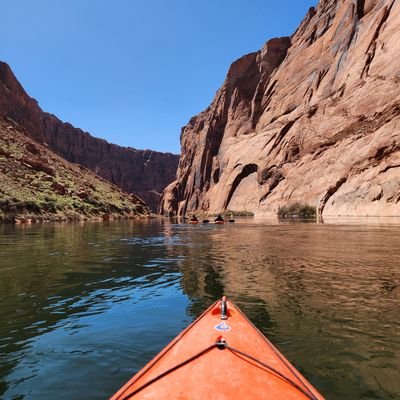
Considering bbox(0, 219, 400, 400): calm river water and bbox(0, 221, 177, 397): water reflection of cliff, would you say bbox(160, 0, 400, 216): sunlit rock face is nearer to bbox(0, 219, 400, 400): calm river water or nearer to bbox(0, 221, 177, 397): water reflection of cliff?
bbox(0, 219, 400, 400): calm river water

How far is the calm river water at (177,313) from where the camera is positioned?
17.9ft

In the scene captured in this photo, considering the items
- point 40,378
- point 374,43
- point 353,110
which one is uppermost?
point 374,43

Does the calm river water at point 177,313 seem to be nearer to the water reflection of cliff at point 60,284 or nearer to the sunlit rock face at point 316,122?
the water reflection of cliff at point 60,284

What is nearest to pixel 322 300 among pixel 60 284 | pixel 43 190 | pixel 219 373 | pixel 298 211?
pixel 219 373

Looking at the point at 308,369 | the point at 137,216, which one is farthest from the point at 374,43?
the point at 308,369

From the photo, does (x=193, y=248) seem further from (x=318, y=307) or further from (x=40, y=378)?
(x=40, y=378)

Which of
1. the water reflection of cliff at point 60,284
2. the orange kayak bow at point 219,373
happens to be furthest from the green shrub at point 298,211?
the orange kayak bow at point 219,373

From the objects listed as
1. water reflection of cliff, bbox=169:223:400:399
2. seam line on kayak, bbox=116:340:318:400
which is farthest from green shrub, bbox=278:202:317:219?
seam line on kayak, bbox=116:340:318:400

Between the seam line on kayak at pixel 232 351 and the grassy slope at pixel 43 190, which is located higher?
the grassy slope at pixel 43 190

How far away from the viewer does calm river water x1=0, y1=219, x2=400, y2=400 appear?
545 cm

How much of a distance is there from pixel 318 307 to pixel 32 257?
13990 millimetres

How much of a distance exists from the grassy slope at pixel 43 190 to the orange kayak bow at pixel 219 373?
167ft

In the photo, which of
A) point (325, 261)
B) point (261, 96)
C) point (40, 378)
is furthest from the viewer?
point (261, 96)

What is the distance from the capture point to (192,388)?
3.84 meters
